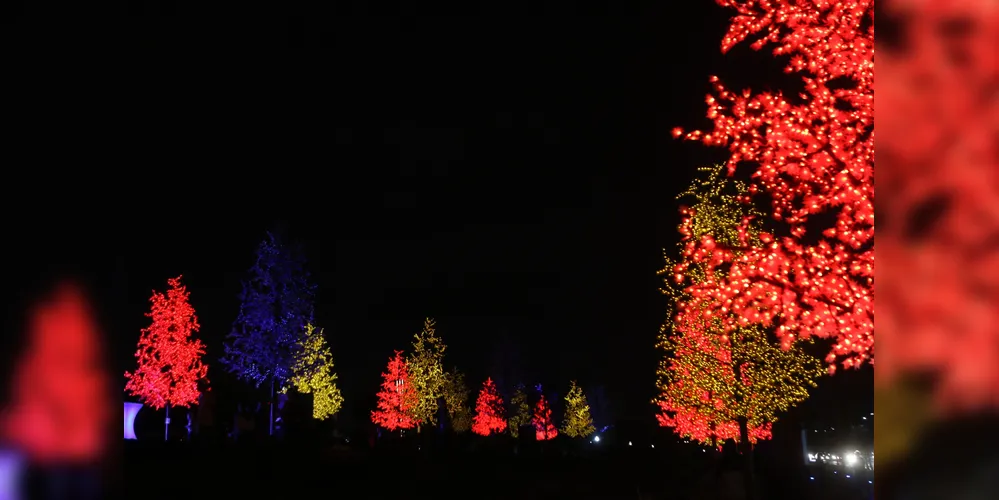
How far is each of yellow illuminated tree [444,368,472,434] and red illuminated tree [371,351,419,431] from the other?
11.9 ft

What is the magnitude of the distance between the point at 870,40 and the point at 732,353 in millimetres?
21819

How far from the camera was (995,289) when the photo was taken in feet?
7.78

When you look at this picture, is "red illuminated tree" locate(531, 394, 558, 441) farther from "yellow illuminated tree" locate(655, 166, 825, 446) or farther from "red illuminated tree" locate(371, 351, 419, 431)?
"yellow illuminated tree" locate(655, 166, 825, 446)

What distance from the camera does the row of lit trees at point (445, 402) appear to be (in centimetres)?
6919

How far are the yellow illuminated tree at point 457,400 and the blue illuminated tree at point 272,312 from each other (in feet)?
88.7

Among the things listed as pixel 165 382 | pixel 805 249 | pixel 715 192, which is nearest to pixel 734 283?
pixel 805 249

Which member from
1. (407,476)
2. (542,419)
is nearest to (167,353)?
(407,476)

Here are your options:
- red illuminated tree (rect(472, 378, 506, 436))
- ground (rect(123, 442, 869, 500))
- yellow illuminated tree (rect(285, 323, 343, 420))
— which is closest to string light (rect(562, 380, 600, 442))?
red illuminated tree (rect(472, 378, 506, 436))

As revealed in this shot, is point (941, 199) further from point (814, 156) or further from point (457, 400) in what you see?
point (457, 400)

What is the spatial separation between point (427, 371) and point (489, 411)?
15768 mm

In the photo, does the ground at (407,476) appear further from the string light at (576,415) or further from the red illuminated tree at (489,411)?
the string light at (576,415)

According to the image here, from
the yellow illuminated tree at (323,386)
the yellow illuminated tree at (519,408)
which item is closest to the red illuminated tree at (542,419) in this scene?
the yellow illuminated tree at (519,408)

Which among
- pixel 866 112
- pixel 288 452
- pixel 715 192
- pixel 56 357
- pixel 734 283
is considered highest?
pixel 715 192

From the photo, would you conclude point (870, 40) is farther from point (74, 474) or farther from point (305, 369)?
point (305, 369)
